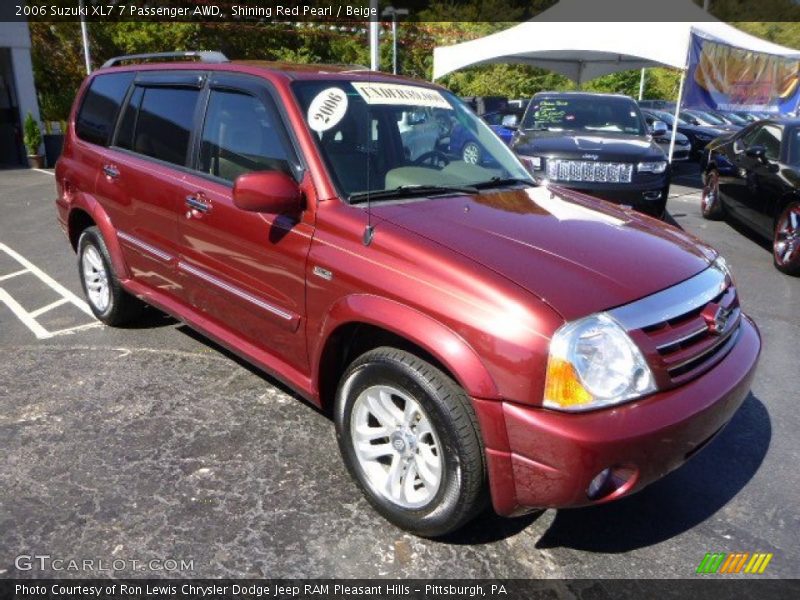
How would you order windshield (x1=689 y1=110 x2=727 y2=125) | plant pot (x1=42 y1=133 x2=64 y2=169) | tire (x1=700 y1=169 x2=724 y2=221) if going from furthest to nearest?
1. windshield (x1=689 y1=110 x2=727 y2=125)
2. plant pot (x1=42 y1=133 x2=64 y2=169)
3. tire (x1=700 y1=169 x2=724 y2=221)

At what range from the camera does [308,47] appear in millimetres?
28641

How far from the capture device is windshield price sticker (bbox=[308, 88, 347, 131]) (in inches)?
122

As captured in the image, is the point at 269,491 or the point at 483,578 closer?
the point at 483,578

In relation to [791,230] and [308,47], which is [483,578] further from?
[308,47]

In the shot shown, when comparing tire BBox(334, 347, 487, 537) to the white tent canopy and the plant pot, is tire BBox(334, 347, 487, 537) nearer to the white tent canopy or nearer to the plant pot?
the white tent canopy

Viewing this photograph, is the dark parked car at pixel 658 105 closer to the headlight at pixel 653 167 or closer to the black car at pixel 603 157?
the black car at pixel 603 157

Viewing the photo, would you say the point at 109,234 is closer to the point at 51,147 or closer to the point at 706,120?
the point at 51,147

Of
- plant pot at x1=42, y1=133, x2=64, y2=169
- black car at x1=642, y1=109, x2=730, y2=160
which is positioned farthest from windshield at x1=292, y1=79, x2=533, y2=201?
plant pot at x1=42, y1=133, x2=64, y2=169

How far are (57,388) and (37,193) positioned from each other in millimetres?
9191

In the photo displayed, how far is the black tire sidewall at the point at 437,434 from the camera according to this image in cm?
238

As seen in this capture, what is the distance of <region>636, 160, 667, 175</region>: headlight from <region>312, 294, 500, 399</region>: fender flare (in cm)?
588

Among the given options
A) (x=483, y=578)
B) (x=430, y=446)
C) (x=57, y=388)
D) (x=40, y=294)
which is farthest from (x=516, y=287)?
(x=40, y=294)

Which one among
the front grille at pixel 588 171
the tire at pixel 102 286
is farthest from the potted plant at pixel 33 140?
the front grille at pixel 588 171

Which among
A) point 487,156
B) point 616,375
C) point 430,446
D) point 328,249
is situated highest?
point 487,156
